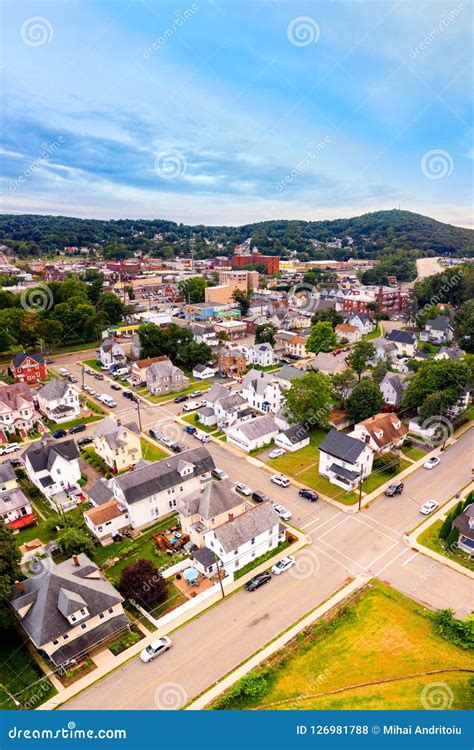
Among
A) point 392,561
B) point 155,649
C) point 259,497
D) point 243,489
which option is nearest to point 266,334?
point 243,489

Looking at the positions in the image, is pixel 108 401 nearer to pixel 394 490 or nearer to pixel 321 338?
pixel 394 490

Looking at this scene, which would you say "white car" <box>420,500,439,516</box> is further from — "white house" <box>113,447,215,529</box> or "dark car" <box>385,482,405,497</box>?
"white house" <box>113,447,215,529</box>

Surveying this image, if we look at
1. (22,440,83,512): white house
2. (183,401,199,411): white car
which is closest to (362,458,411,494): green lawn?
(183,401,199,411): white car

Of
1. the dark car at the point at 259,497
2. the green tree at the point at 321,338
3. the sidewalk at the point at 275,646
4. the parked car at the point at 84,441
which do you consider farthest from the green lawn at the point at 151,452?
the green tree at the point at 321,338

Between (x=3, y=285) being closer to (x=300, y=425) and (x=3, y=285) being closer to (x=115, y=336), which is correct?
(x=115, y=336)

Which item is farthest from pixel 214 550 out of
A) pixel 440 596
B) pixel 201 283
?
pixel 201 283
